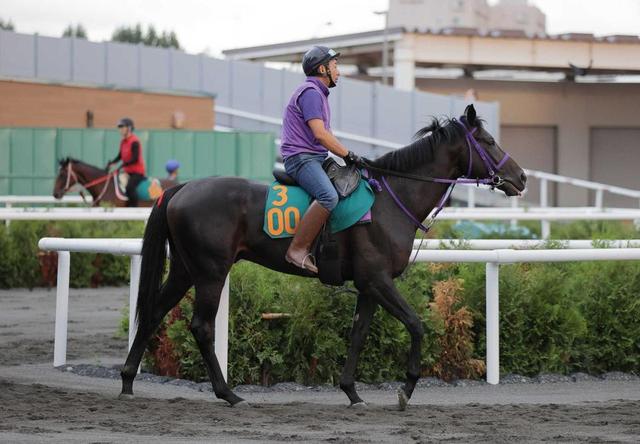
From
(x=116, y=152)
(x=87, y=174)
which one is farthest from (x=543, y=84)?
(x=87, y=174)

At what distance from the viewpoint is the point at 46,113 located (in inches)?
1073

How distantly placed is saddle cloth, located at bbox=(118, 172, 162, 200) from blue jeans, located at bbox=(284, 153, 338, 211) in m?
10.6

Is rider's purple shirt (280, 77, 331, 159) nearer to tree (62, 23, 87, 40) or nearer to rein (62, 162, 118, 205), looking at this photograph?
rein (62, 162, 118, 205)

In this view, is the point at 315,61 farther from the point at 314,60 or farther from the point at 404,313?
the point at 404,313

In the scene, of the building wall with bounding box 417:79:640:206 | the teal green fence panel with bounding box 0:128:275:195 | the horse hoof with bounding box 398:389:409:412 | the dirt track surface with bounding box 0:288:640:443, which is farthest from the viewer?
the building wall with bounding box 417:79:640:206

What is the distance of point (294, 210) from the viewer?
809 cm

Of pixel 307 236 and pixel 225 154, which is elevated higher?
pixel 225 154

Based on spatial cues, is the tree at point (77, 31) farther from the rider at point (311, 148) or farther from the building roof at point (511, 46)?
the rider at point (311, 148)

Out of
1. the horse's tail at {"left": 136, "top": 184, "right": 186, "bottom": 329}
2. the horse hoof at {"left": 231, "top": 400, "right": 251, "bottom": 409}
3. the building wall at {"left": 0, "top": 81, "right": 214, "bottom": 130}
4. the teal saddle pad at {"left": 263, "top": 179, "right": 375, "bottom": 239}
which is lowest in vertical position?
the horse hoof at {"left": 231, "top": 400, "right": 251, "bottom": 409}

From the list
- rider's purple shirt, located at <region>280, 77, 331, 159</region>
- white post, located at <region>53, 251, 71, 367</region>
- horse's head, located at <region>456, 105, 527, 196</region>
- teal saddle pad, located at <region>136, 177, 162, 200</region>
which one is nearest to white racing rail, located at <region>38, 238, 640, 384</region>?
white post, located at <region>53, 251, 71, 367</region>

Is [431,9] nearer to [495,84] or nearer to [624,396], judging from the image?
[495,84]

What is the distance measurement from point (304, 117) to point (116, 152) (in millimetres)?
18844

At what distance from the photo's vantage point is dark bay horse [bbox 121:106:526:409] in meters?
8.00

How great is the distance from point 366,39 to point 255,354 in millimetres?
33709
